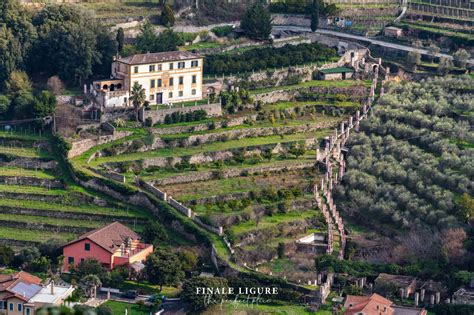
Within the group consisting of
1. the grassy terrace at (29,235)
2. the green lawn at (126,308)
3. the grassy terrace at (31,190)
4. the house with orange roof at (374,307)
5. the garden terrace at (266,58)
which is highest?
the garden terrace at (266,58)

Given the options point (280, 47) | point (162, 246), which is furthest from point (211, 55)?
point (162, 246)

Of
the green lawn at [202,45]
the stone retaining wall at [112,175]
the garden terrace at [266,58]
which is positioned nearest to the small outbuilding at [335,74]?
the garden terrace at [266,58]

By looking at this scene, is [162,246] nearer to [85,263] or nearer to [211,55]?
[85,263]

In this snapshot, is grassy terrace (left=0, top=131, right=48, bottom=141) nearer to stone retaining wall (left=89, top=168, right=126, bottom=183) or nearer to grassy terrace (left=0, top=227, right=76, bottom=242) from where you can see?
stone retaining wall (left=89, top=168, right=126, bottom=183)

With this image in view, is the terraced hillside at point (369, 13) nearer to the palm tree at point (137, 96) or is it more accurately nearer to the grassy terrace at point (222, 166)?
the grassy terrace at point (222, 166)

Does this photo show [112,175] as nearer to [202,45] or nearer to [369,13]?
[202,45]

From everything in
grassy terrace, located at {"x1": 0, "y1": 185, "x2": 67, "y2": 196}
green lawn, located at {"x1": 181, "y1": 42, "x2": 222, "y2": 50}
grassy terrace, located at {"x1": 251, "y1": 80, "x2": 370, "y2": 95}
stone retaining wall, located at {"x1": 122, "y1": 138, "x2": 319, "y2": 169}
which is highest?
green lawn, located at {"x1": 181, "y1": 42, "x2": 222, "y2": 50}

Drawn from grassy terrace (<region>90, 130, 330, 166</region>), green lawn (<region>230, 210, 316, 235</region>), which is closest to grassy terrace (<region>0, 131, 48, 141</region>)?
grassy terrace (<region>90, 130, 330, 166</region>)
